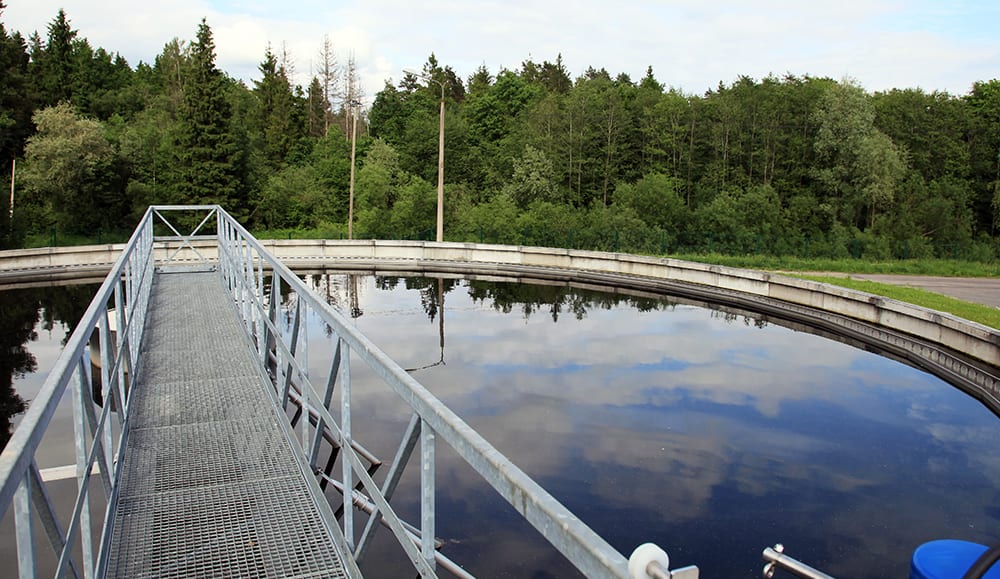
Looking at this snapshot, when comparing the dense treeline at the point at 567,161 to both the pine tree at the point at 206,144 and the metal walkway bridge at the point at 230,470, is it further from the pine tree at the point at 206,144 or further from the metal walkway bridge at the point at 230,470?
the metal walkway bridge at the point at 230,470

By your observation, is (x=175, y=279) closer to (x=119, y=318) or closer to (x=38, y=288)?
(x=119, y=318)

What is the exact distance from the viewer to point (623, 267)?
76.4ft

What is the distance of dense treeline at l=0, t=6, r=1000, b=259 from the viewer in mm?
45688

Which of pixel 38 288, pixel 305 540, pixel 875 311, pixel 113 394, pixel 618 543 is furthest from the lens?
pixel 38 288

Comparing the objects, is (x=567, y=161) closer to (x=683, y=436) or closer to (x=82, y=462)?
(x=683, y=436)

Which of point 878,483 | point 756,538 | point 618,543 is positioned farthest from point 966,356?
point 618,543

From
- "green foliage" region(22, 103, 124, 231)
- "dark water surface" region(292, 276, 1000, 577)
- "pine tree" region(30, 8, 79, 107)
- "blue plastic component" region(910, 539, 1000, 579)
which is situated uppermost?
"pine tree" region(30, 8, 79, 107)

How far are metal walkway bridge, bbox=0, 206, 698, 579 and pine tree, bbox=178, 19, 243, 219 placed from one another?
44.9 metres

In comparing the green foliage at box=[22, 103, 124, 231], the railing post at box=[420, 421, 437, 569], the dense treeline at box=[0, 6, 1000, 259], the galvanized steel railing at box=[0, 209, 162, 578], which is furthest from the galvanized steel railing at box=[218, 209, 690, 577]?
the green foliage at box=[22, 103, 124, 231]

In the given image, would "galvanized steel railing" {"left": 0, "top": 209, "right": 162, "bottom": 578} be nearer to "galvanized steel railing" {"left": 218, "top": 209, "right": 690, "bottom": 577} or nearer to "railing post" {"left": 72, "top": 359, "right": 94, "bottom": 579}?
"railing post" {"left": 72, "top": 359, "right": 94, "bottom": 579}

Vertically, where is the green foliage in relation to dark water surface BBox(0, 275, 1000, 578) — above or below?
above

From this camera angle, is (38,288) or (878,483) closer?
(878,483)

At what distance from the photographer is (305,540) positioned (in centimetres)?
409

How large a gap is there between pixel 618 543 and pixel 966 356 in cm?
1020
